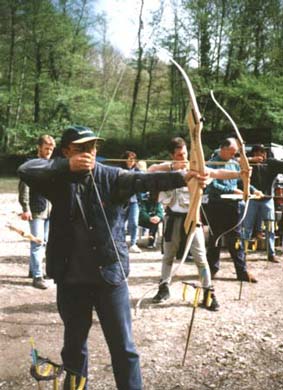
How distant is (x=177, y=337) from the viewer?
3.75 metres

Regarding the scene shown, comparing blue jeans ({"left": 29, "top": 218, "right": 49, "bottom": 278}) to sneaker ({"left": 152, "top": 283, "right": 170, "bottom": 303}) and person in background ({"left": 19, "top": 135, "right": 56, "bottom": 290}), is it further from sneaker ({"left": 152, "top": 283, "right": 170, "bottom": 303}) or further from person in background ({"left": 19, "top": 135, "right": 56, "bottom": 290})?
sneaker ({"left": 152, "top": 283, "right": 170, "bottom": 303})

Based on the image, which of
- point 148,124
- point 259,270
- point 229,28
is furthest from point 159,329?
point 148,124

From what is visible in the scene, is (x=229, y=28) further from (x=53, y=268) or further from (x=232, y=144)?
(x=53, y=268)

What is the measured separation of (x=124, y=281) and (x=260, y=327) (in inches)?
85.2

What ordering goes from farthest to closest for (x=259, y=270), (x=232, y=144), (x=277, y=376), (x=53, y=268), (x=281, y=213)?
1. (x=281, y=213)
2. (x=259, y=270)
3. (x=232, y=144)
4. (x=277, y=376)
5. (x=53, y=268)

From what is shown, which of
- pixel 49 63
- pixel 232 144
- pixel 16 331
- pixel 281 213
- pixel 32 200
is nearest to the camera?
pixel 16 331

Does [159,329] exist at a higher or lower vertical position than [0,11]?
lower

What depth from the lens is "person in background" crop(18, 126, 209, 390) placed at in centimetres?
229

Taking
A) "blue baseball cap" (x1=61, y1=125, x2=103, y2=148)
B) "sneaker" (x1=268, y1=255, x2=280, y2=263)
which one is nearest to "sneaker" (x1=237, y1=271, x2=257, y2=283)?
"sneaker" (x1=268, y1=255, x2=280, y2=263)

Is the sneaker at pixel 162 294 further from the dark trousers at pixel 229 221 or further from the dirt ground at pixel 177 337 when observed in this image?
the dark trousers at pixel 229 221

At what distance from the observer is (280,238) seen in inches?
306

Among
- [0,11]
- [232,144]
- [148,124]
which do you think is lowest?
[232,144]

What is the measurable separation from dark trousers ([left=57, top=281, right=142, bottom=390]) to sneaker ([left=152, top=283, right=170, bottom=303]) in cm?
223

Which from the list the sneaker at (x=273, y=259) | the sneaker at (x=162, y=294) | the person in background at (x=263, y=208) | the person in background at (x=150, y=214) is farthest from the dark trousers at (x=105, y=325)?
the person in background at (x=150, y=214)
